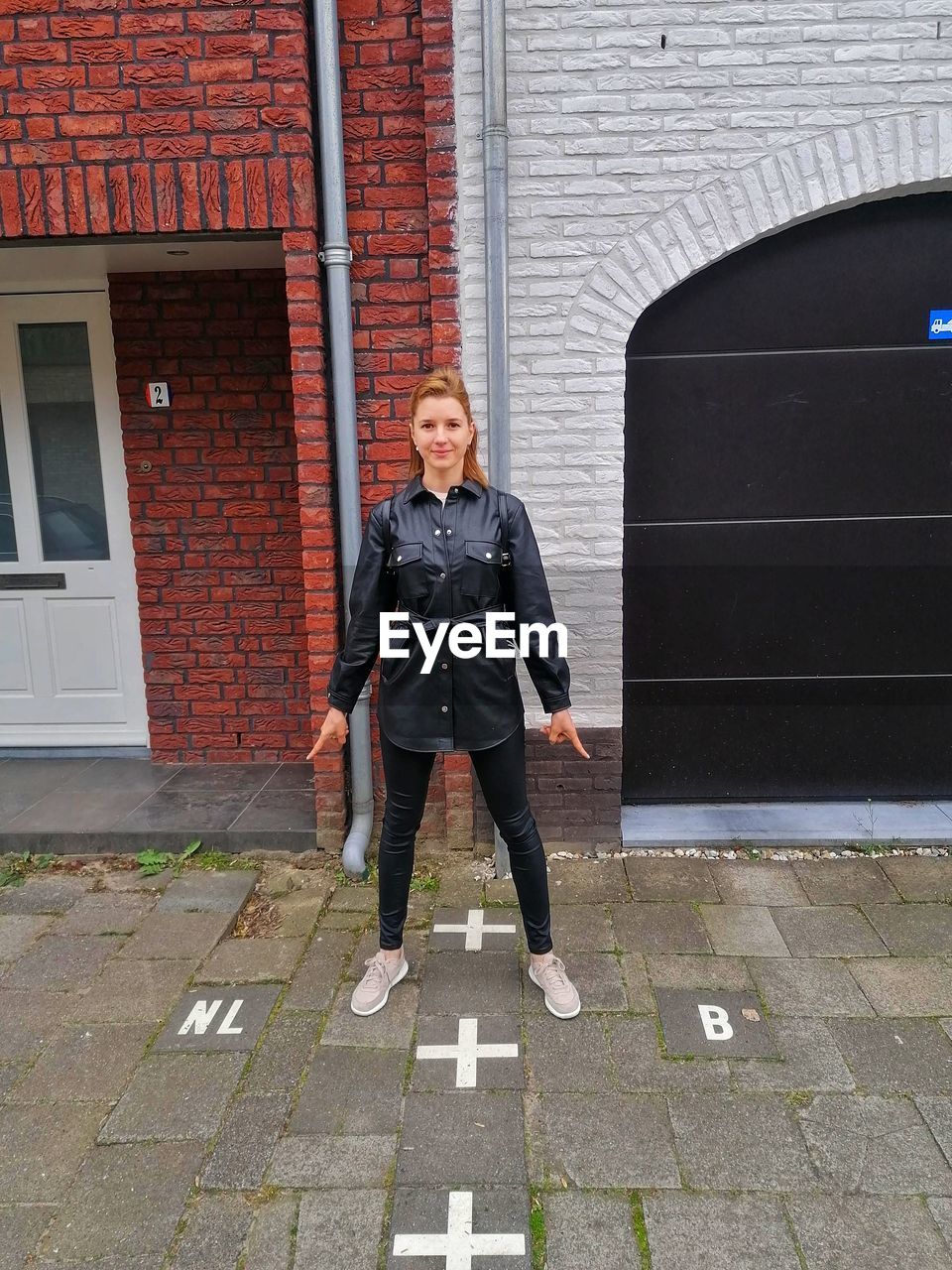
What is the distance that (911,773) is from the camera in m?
4.05

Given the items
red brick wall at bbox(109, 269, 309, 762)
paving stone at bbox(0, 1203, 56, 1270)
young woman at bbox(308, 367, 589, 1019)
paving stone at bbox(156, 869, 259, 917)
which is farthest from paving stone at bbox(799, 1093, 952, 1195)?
red brick wall at bbox(109, 269, 309, 762)

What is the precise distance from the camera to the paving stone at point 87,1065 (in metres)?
2.39

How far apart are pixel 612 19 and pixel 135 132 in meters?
1.87

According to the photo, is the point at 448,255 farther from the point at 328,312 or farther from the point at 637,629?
the point at 637,629

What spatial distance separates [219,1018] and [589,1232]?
1.33m

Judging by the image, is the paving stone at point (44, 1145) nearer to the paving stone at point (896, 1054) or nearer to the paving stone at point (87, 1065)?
the paving stone at point (87, 1065)

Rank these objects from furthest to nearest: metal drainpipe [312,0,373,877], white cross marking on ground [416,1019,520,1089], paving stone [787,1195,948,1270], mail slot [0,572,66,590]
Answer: mail slot [0,572,66,590], metal drainpipe [312,0,373,877], white cross marking on ground [416,1019,520,1089], paving stone [787,1195,948,1270]

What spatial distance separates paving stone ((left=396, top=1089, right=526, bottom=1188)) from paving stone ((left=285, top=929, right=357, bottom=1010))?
1.81 feet

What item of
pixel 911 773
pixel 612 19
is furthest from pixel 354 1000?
pixel 612 19

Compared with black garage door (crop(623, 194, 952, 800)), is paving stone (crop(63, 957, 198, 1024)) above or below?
below

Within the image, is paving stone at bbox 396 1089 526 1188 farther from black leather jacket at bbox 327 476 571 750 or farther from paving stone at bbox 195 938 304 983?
black leather jacket at bbox 327 476 571 750

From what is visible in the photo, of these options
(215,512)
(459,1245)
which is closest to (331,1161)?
(459,1245)

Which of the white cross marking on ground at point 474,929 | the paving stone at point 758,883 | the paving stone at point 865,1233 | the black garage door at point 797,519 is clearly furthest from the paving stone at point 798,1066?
the black garage door at point 797,519

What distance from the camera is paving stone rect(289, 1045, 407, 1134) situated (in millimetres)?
2232
